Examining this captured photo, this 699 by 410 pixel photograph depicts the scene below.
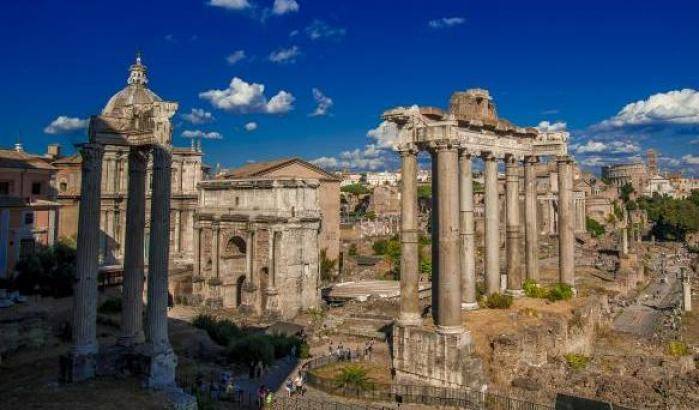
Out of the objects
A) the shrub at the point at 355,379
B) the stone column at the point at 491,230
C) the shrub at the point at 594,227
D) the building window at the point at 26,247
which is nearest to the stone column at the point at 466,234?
the stone column at the point at 491,230

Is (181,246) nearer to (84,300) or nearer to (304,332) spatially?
(304,332)

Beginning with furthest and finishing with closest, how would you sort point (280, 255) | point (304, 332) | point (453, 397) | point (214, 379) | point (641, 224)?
point (641, 224) → point (280, 255) → point (304, 332) → point (214, 379) → point (453, 397)

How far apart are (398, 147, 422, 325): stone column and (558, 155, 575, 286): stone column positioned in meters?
8.36

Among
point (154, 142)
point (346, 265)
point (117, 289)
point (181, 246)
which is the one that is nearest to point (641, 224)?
point (346, 265)

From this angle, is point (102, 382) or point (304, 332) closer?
point (102, 382)

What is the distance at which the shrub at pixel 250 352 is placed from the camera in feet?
76.5

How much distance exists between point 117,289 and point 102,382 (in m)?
22.7

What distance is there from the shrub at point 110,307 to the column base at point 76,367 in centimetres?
1524

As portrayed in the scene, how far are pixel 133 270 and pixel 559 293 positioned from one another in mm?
15516

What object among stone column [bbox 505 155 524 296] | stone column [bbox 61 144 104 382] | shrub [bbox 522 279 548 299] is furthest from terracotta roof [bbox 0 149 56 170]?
shrub [bbox 522 279 548 299]

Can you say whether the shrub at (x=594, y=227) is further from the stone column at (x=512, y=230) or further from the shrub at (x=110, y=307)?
the shrub at (x=110, y=307)

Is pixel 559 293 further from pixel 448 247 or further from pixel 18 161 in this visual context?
pixel 18 161

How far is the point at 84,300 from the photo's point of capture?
15711 mm

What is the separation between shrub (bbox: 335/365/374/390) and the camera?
16.9m
